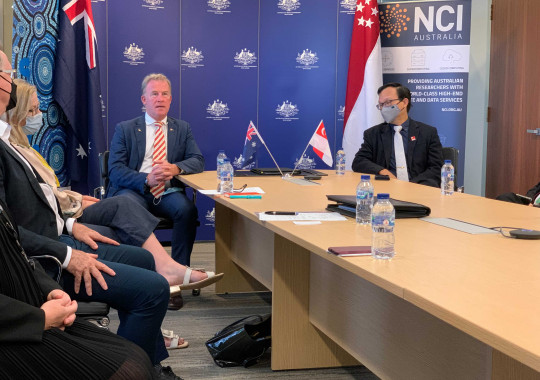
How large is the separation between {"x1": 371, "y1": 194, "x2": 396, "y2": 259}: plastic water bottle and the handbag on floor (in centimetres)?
124

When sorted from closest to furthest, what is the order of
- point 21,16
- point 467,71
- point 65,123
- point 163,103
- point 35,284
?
point 35,284 < point 163,103 < point 21,16 < point 65,123 < point 467,71

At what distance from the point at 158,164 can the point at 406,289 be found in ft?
9.98

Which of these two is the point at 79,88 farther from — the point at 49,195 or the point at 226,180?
the point at 49,195

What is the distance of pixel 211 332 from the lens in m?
3.56

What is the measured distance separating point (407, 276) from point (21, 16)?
450 centimetres

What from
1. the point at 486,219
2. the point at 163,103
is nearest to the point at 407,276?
the point at 486,219

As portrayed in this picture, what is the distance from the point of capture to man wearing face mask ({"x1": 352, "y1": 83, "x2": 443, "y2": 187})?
4.79 metres

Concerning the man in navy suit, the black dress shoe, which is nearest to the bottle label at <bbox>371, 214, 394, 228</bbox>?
the black dress shoe

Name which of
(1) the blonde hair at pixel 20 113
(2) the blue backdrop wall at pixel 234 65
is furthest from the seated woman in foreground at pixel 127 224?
(2) the blue backdrop wall at pixel 234 65

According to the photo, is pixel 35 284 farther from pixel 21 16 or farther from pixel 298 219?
pixel 21 16

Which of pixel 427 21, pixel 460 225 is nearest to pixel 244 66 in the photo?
pixel 427 21

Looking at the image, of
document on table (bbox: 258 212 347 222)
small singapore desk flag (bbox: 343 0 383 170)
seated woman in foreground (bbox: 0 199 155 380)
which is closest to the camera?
seated woman in foreground (bbox: 0 199 155 380)

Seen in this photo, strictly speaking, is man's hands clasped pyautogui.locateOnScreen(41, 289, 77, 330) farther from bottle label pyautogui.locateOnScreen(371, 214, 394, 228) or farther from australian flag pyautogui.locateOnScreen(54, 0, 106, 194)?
australian flag pyautogui.locateOnScreen(54, 0, 106, 194)

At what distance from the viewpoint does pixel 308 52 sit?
6.35m
